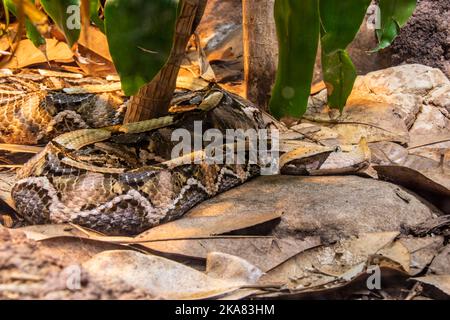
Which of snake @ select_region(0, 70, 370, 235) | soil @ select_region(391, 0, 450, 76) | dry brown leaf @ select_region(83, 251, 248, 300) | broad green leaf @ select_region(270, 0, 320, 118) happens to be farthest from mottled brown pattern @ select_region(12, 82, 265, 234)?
soil @ select_region(391, 0, 450, 76)

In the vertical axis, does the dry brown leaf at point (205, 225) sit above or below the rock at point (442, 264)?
above

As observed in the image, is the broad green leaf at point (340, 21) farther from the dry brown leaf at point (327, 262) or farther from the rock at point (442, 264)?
the rock at point (442, 264)

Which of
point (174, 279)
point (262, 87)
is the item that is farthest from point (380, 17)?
point (262, 87)

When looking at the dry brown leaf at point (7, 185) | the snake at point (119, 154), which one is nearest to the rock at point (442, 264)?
the snake at point (119, 154)

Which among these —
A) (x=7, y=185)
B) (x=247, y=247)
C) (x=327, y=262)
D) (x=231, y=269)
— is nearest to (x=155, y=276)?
(x=231, y=269)

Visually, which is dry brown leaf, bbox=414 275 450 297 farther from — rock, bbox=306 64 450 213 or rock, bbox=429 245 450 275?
rock, bbox=306 64 450 213
